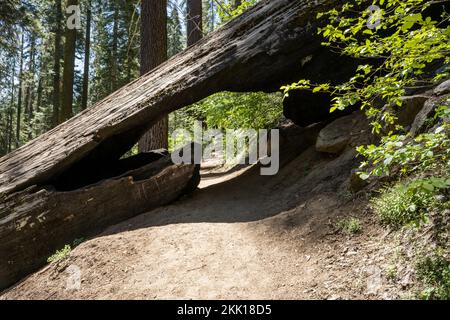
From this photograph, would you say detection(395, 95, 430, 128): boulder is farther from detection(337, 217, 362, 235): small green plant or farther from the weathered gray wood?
the weathered gray wood

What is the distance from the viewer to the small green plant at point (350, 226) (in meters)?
4.20

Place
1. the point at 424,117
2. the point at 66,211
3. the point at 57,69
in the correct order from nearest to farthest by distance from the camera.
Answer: the point at 424,117, the point at 66,211, the point at 57,69

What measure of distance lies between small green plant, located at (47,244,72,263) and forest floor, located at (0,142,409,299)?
4.9 inches

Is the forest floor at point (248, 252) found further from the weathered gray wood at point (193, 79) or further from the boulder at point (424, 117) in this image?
the weathered gray wood at point (193, 79)

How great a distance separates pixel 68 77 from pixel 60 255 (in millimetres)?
9756

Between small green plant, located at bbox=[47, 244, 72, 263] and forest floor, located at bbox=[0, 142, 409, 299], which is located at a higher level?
forest floor, located at bbox=[0, 142, 409, 299]

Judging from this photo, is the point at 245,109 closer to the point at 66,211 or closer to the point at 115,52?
the point at 66,211

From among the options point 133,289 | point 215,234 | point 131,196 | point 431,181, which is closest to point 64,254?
point 131,196

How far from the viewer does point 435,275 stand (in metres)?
3.05

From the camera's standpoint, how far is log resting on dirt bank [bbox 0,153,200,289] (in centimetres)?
564

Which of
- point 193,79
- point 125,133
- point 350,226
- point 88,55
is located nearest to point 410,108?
point 350,226

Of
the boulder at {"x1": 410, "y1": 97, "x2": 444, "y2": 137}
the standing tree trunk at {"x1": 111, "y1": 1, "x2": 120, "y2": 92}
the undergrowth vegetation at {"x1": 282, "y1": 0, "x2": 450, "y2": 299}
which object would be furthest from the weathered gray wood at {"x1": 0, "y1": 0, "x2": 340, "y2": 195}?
the standing tree trunk at {"x1": 111, "y1": 1, "x2": 120, "y2": 92}

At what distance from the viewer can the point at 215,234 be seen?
5254 millimetres

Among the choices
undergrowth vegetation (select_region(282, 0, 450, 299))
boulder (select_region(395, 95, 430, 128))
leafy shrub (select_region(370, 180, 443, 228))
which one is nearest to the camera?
undergrowth vegetation (select_region(282, 0, 450, 299))
